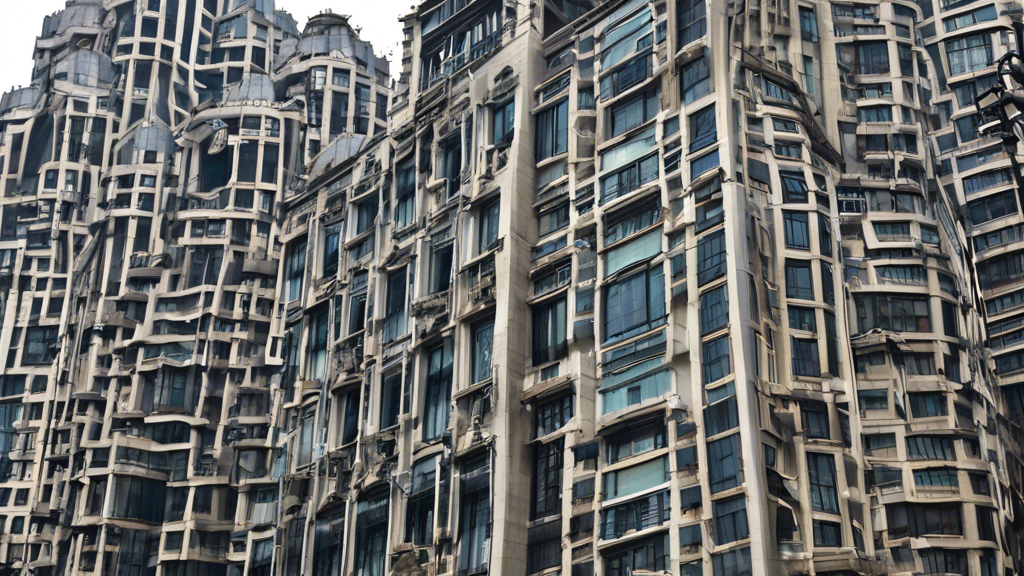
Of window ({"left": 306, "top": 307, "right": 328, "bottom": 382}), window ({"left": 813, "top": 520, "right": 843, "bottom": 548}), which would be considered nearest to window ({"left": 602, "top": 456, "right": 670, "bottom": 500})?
window ({"left": 813, "top": 520, "right": 843, "bottom": 548})

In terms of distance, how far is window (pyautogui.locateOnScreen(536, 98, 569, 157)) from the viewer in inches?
2522

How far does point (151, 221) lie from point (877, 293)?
166 ft

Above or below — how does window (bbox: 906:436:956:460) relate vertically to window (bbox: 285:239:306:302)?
below

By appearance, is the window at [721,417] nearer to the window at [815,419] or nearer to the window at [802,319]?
the window at [815,419]

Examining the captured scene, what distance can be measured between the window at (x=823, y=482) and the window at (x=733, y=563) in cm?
444

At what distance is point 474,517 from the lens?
58094 millimetres

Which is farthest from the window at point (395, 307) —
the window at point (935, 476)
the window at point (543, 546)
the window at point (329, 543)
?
the window at point (935, 476)

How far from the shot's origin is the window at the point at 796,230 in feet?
187

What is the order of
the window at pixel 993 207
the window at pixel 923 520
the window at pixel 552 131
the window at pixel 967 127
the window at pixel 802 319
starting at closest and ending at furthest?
the window at pixel 802 319 < the window at pixel 923 520 < the window at pixel 552 131 < the window at pixel 993 207 < the window at pixel 967 127

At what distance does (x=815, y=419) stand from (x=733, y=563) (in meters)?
7.88

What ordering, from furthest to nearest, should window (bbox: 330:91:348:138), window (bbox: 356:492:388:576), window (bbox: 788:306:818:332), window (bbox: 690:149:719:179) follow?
window (bbox: 330:91:348:138) < window (bbox: 356:492:388:576) < window (bbox: 690:149:719:179) < window (bbox: 788:306:818:332)

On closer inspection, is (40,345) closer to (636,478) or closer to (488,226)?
(488,226)

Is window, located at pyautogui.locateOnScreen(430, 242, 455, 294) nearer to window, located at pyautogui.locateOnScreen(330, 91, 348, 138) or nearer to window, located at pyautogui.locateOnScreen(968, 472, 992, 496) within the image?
window, located at pyautogui.locateOnScreen(968, 472, 992, 496)

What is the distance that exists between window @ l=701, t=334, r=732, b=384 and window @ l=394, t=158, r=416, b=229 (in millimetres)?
21604
